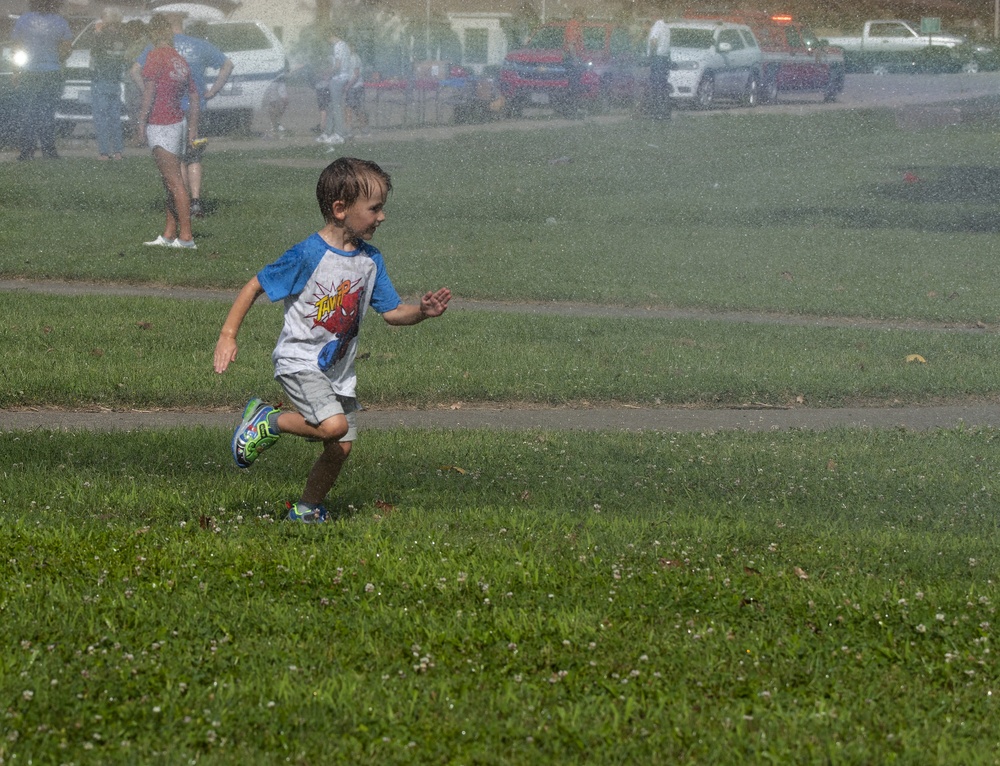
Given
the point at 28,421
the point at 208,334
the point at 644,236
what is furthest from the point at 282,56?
the point at 28,421

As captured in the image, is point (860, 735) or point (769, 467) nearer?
point (860, 735)

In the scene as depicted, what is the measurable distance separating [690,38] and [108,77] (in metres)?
8.25

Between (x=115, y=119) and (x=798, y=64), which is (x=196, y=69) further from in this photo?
(x=798, y=64)

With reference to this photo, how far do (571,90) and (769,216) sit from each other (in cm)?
502

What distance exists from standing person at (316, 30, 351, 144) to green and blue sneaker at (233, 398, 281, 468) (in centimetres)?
1527

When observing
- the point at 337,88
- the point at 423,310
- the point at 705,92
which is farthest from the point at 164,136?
the point at 705,92

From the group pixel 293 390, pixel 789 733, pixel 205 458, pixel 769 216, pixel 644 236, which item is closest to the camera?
pixel 789 733

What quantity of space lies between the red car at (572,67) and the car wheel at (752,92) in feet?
6.28

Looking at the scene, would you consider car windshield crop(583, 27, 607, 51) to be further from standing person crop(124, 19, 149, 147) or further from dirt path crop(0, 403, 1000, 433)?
dirt path crop(0, 403, 1000, 433)

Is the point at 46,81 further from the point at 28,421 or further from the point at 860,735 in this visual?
the point at 860,735

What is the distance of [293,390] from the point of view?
5086 mm

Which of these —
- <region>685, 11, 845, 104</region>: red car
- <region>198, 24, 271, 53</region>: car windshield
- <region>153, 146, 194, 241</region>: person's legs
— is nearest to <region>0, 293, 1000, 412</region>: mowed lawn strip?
<region>153, 146, 194, 241</region>: person's legs

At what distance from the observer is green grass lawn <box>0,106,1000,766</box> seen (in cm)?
351

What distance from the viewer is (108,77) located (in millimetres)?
18547
